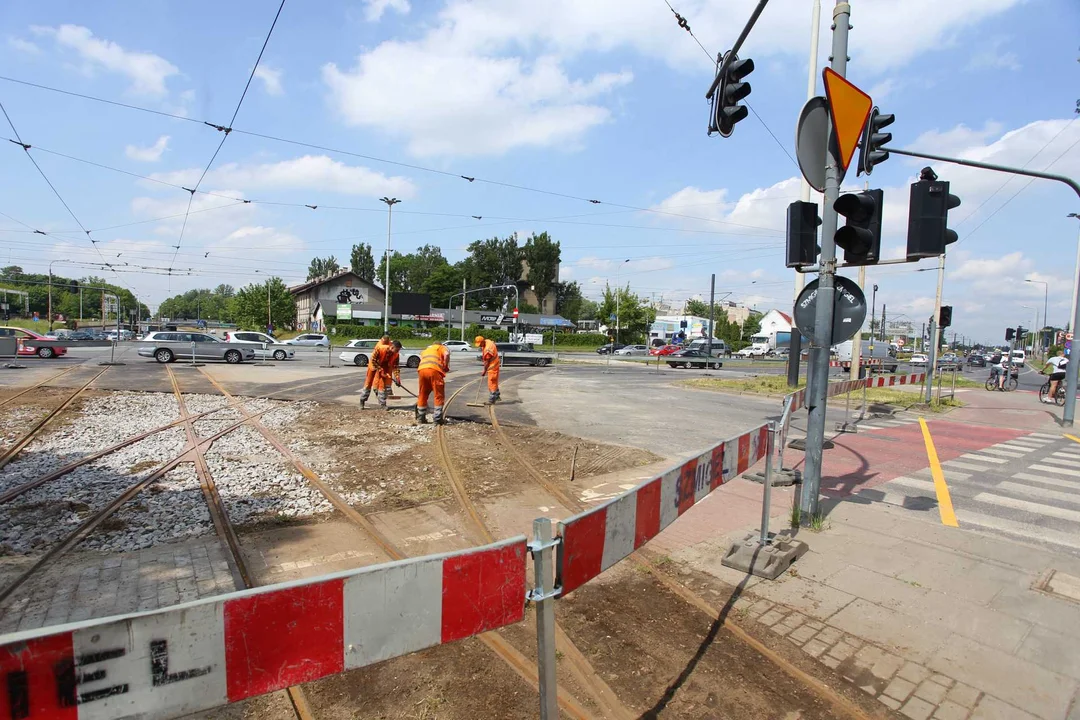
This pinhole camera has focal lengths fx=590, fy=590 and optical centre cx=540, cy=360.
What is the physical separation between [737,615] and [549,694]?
7.64 ft

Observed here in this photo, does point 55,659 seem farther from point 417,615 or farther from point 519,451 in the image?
point 519,451

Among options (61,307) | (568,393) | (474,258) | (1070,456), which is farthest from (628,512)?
(61,307)

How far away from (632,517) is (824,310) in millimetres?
3734

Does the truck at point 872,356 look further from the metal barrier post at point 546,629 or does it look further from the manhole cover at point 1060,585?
the metal barrier post at point 546,629

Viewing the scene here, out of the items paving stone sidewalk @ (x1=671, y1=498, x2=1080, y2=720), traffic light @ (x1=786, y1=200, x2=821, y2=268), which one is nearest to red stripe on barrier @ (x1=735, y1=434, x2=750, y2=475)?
paving stone sidewalk @ (x1=671, y1=498, x2=1080, y2=720)

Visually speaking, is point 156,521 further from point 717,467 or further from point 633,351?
point 633,351

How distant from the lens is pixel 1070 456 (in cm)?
1051

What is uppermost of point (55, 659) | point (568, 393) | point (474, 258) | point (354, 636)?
point (474, 258)

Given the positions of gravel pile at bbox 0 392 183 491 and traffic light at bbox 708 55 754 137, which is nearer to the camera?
traffic light at bbox 708 55 754 137

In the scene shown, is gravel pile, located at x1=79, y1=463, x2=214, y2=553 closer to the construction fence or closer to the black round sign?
the construction fence

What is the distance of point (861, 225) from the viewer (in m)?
5.37

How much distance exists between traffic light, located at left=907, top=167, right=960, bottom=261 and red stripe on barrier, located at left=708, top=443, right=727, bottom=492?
8.72 ft

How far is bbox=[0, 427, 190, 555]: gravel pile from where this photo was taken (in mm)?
5133

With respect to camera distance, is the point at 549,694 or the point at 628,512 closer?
the point at 549,694
